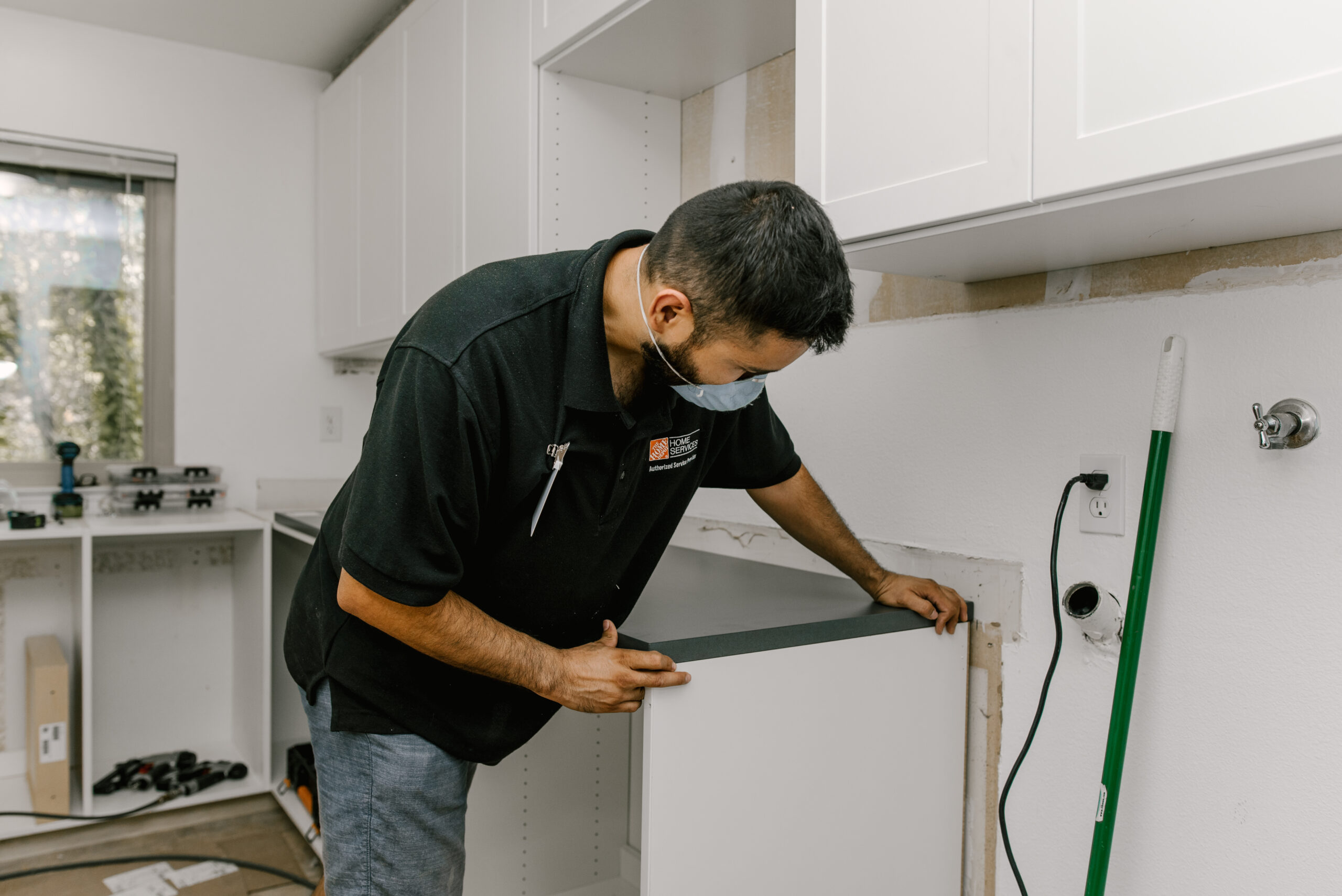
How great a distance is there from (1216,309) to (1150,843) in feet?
2.08

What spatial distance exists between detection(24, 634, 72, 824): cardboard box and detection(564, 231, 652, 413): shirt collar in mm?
2081

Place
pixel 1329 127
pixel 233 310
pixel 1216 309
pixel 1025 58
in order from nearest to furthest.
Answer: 1. pixel 1329 127
2. pixel 1025 58
3. pixel 1216 309
4. pixel 233 310

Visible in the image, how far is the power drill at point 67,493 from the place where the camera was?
2.55 m

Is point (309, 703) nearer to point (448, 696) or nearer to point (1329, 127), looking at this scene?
point (448, 696)

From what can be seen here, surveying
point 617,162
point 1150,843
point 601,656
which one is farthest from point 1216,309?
point 617,162

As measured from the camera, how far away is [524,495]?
103cm

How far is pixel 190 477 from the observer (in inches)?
110

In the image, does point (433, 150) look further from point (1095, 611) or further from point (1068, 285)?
point (1095, 611)

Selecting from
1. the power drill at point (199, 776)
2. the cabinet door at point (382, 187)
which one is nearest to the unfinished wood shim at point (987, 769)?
the cabinet door at point (382, 187)

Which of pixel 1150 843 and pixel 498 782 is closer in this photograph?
pixel 1150 843

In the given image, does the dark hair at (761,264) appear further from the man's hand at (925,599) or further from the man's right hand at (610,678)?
Answer: the man's hand at (925,599)

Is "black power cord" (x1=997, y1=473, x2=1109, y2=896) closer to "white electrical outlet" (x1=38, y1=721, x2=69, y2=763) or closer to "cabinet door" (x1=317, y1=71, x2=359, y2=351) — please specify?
"cabinet door" (x1=317, y1=71, x2=359, y2=351)

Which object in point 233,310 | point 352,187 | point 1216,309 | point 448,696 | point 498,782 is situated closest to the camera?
point 1216,309

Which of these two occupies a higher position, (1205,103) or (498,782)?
(1205,103)
